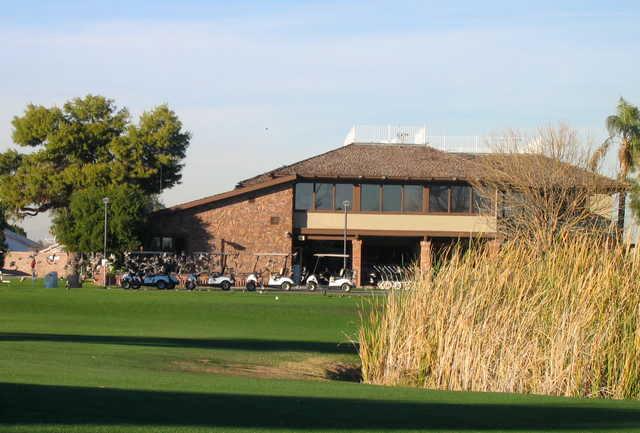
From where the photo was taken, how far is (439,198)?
215ft

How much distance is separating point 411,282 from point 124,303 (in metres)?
22.1

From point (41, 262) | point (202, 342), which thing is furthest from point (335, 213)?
point (202, 342)

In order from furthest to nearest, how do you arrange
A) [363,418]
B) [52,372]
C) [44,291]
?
1. [44,291]
2. [52,372]
3. [363,418]

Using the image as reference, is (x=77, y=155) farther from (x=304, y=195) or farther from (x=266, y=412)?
(x=266, y=412)

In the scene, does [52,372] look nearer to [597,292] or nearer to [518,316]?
[518,316]

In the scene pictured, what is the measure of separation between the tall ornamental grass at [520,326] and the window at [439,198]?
145 feet

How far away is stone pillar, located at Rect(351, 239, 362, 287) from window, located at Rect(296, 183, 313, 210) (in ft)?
12.1

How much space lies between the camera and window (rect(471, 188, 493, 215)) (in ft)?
181

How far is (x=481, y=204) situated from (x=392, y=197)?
6724mm

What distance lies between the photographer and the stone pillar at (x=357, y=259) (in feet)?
211

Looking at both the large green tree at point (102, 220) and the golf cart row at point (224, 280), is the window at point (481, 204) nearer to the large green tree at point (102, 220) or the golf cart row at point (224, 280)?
the golf cart row at point (224, 280)

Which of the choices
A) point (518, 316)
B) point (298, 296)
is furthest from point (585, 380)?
point (298, 296)

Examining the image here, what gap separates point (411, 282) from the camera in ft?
68.9

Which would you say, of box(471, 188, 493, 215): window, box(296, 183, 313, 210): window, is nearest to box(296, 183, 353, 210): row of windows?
box(296, 183, 313, 210): window
